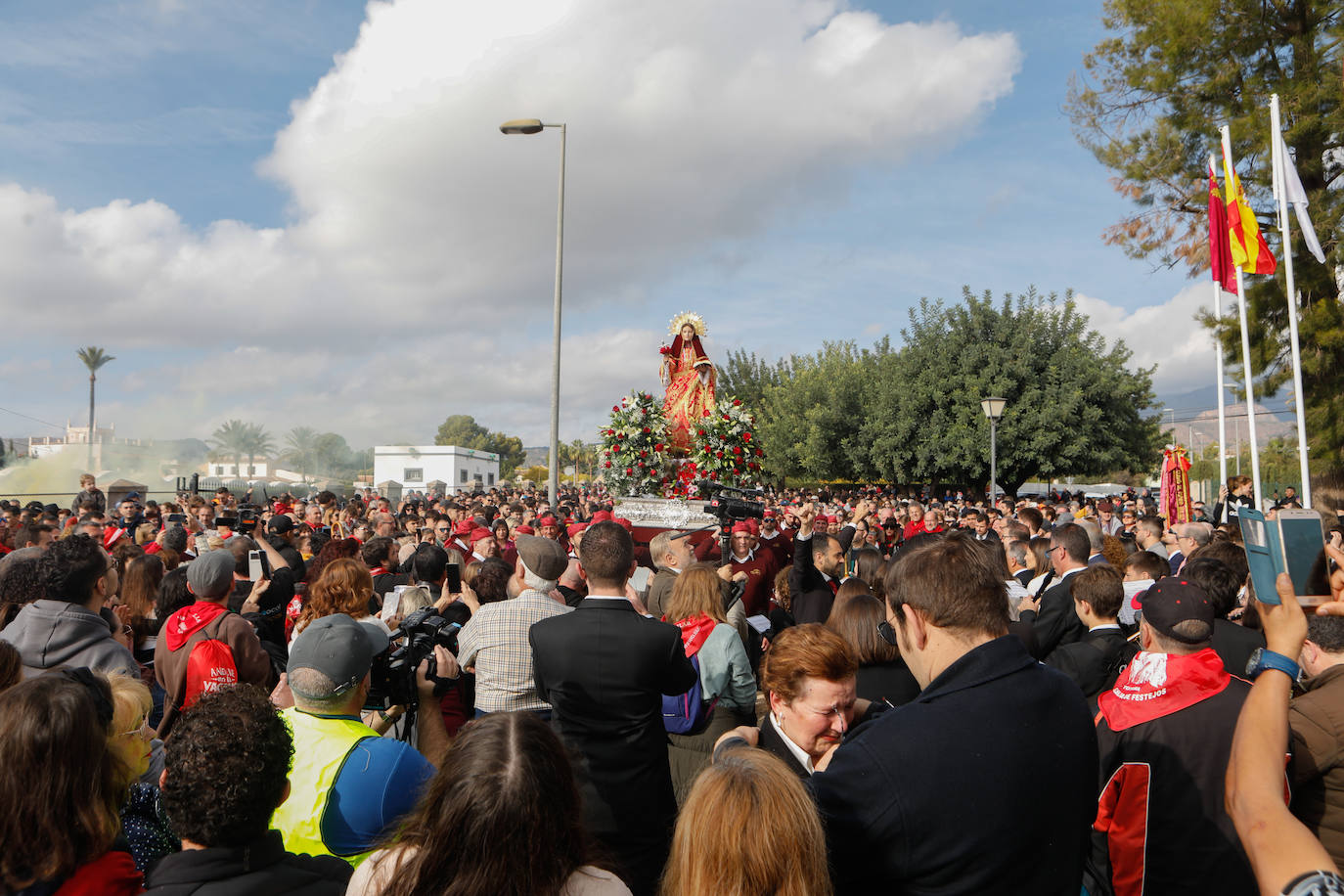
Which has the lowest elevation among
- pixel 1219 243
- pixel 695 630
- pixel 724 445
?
pixel 695 630

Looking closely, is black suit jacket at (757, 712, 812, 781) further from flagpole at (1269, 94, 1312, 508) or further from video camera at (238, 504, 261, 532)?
flagpole at (1269, 94, 1312, 508)

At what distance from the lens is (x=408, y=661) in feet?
11.6

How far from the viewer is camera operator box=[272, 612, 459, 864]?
2.55 metres

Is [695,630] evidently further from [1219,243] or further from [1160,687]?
[1219,243]

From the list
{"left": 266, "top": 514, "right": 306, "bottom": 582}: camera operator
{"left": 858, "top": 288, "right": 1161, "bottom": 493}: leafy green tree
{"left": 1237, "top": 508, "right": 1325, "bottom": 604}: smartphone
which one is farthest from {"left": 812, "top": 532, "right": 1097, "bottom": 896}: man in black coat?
{"left": 858, "top": 288, "right": 1161, "bottom": 493}: leafy green tree

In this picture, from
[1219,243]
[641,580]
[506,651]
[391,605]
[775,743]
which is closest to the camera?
[775,743]

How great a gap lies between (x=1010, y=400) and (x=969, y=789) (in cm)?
2813

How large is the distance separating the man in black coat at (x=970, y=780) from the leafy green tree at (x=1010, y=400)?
26.4 m

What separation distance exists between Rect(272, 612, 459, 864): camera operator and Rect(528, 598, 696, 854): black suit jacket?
82cm

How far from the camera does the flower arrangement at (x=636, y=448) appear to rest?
13.3 m

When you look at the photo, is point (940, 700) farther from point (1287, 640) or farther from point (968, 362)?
point (968, 362)

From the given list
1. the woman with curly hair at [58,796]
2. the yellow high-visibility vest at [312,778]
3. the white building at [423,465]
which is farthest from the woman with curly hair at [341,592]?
the white building at [423,465]

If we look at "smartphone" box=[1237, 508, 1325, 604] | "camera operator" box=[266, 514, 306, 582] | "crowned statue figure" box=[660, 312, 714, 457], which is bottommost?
"camera operator" box=[266, 514, 306, 582]

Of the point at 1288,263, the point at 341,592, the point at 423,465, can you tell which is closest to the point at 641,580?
the point at 341,592
